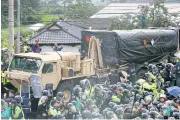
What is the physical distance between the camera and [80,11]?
1475 inches

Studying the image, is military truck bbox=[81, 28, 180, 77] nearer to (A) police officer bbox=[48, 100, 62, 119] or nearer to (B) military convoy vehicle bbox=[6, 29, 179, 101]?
(B) military convoy vehicle bbox=[6, 29, 179, 101]

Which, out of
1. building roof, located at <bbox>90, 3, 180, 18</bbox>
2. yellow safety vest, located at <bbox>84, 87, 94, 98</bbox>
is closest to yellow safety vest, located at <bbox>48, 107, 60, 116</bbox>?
yellow safety vest, located at <bbox>84, 87, 94, 98</bbox>

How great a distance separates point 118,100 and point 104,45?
4896 mm

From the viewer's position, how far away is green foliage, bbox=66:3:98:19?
36.3m

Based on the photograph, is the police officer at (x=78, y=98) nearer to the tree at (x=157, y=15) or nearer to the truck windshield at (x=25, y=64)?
the truck windshield at (x=25, y=64)

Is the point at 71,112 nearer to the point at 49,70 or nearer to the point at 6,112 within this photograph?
the point at 6,112

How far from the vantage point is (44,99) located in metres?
10.3

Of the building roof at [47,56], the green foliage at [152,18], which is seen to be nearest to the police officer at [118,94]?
the building roof at [47,56]

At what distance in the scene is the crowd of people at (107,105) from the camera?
946 cm

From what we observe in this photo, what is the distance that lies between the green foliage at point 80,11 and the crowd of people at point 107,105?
23557mm

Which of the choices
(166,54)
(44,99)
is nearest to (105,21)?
(166,54)

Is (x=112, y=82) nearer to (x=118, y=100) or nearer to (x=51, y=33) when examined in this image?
(x=118, y=100)

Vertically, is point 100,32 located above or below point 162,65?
above

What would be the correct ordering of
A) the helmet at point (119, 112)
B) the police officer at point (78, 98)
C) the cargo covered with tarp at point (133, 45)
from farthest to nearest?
the cargo covered with tarp at point (133, 45), the police officer at point (78, 98), the helmet at point (119, 112)
